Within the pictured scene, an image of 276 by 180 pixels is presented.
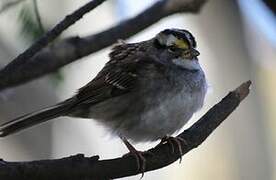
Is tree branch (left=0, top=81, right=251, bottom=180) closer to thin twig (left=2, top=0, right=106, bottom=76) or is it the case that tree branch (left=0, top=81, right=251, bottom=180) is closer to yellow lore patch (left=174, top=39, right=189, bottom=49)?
thin twig (left=2, top=0, right=106, bottom=76)

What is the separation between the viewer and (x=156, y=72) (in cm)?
306

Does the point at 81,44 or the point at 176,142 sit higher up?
the point at 81,44

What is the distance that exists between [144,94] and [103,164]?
0.83 m

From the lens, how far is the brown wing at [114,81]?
3076 millimetres

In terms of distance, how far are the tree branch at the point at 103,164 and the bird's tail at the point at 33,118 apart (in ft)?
1.99

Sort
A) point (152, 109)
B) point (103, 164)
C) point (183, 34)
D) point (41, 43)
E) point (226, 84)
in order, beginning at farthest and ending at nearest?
point (226, 84) < point (183, 34) < point (152, 109) < point (41, 43) < point (103, 164)

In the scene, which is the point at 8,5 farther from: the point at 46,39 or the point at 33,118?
the point at 33,118

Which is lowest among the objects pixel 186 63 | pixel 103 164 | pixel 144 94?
pixel 103 164

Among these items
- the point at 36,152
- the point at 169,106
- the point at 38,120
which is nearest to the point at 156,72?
the point at 169,106

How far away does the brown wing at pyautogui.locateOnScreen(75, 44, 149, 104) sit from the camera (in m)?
3.08

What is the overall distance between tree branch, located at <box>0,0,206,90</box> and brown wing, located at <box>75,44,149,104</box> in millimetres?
139

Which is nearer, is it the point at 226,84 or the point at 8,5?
the point at 8,5

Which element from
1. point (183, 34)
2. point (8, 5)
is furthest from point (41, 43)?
point (183, 34)

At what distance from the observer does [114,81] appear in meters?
3.11
